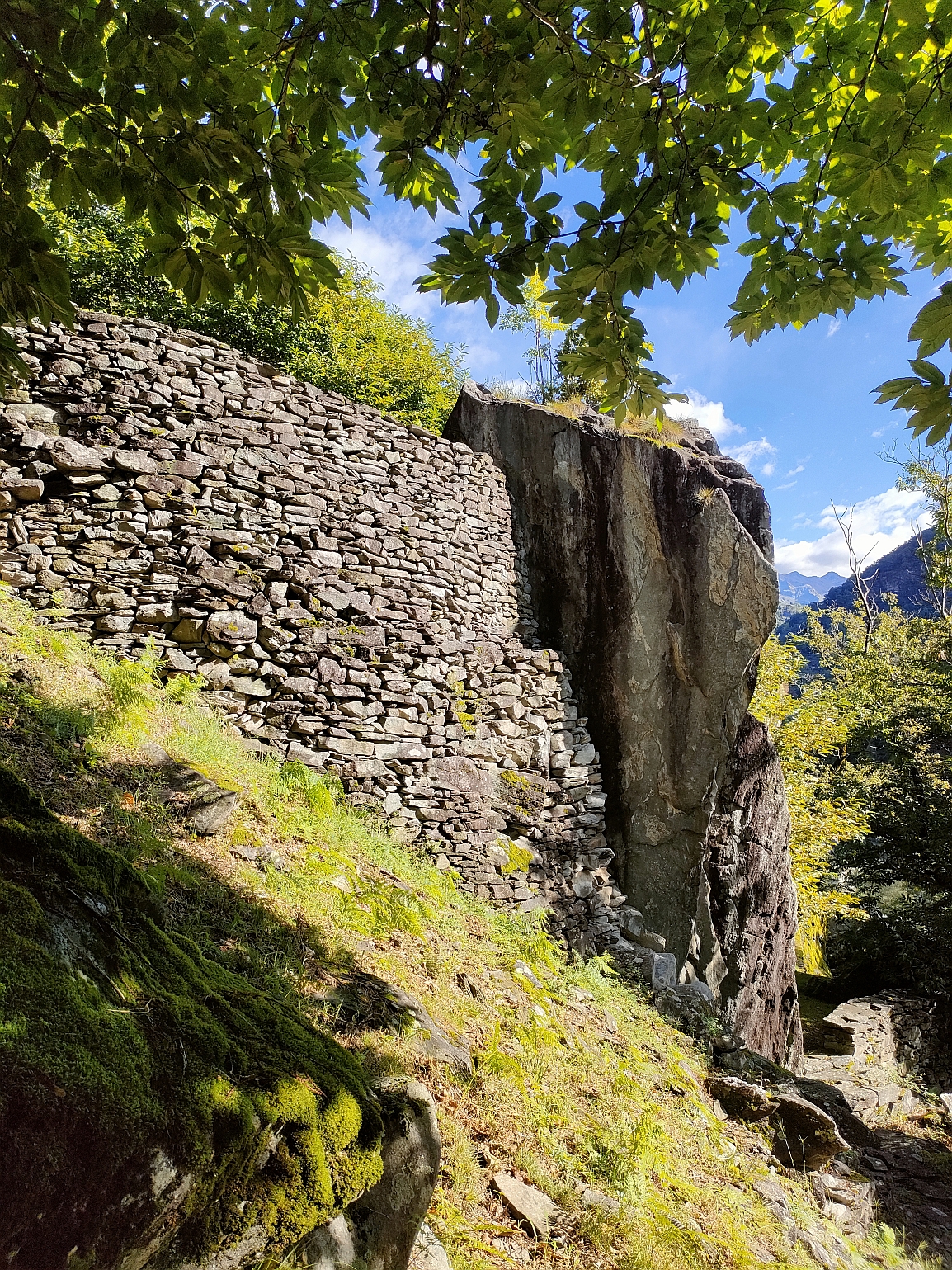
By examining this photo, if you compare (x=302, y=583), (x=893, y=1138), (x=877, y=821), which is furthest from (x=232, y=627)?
(x=877, y=821)

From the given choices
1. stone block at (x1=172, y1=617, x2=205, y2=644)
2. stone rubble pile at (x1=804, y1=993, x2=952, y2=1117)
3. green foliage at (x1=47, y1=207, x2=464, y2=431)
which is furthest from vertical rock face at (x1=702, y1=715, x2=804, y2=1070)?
green foliage at (x1=47, y1=207, x2=464, y2=431)

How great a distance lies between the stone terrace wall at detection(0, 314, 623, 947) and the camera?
17.2 feet

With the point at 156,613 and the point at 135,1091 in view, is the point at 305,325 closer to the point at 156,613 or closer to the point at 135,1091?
the point at 156,613

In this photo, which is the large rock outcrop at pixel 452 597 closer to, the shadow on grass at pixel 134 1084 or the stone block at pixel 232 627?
the stone block at pixel 232 627

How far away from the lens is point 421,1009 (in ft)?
10.4

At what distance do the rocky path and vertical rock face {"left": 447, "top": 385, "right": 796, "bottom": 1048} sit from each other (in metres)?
1.17

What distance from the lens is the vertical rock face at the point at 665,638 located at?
7.29 meters

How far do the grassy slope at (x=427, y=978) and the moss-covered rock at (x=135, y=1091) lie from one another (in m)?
0.77

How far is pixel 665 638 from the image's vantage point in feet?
25.5

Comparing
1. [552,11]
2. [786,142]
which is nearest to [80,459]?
[552,11]

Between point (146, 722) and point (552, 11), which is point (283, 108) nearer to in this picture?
point (552, 11)

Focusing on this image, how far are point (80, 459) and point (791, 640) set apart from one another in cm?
1734

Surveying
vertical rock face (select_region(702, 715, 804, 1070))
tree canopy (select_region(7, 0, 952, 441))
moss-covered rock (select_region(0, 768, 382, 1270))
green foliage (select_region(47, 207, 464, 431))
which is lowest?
vertical rock face (select_region(702, 715, 804, 1070))

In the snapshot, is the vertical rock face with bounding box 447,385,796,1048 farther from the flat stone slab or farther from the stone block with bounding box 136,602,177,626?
the flat stone slab
